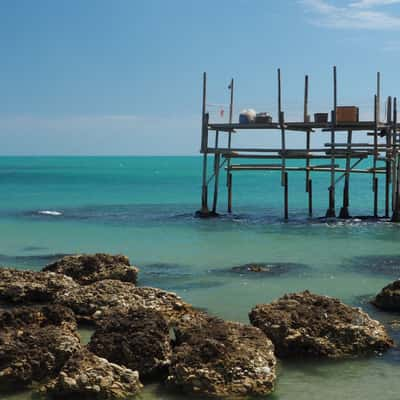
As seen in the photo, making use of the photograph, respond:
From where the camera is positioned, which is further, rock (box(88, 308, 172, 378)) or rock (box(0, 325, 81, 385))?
rock (box(88, 308, 172, 378))

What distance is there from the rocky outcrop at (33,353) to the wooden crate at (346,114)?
18.5 m

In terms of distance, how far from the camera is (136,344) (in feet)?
29.3

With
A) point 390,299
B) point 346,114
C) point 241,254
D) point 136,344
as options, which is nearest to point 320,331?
point 136,344

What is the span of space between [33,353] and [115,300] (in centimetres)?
290

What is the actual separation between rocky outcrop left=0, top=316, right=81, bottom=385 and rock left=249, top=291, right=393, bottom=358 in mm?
2714

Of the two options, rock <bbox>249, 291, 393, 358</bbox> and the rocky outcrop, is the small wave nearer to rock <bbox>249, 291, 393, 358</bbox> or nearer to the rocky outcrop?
rock <bbox>249, 291, 393, 358</bbox>

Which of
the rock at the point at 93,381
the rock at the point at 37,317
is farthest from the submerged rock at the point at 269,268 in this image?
the rock at the point at 93,381

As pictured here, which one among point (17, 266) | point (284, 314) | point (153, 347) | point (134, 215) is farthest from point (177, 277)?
point (134, 215)

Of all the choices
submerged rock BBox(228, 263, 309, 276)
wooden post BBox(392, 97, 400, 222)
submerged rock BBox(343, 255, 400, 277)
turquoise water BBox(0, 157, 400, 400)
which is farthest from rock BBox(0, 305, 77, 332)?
wooden post BBox(392, 97, 400, 222)

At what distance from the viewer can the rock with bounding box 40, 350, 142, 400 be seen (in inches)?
320

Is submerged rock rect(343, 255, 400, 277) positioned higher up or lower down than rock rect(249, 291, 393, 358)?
lower down

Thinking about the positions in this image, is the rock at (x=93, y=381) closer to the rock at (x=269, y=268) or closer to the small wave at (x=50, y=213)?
the rock at (x=269, y=268)

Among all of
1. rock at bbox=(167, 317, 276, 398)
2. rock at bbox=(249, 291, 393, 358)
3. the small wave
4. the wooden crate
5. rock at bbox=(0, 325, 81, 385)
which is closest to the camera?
rock at bbox=(167, 317, 276, 398)

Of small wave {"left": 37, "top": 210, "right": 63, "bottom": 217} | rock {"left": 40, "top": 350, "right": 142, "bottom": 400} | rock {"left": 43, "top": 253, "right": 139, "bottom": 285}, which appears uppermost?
rock {"left": 43, "top": 253, "right": 139, "bottom": 285}
